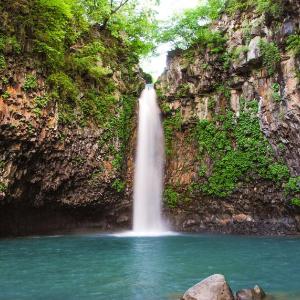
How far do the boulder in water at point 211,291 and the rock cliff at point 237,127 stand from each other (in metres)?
12.4

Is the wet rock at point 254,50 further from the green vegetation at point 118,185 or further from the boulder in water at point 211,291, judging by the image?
the boulder in water at point 211,291

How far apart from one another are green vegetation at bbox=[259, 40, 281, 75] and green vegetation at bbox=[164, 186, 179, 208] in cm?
860

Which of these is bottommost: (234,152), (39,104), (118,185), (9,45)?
(118,185)

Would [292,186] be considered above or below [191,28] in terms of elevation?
below

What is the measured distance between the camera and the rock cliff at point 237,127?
19.1m

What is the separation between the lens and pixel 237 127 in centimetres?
2134

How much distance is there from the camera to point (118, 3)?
25359mm

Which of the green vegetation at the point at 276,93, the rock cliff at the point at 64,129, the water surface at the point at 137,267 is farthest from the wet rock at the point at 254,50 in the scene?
the water surface at the point at 137,267

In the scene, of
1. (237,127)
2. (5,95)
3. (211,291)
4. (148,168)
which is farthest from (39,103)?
(211,291)

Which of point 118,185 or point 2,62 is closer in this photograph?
point 2,62

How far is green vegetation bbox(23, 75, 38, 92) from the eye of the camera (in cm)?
1773

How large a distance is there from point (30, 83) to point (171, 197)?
10.4 m

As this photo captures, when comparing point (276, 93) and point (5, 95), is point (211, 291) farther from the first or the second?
point (276, 93)

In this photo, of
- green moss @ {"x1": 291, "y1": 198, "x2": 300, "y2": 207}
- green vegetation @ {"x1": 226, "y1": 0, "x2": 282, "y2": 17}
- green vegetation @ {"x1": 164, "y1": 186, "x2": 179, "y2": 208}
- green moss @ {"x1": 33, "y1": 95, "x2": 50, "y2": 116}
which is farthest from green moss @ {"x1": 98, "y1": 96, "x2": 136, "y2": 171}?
green moss @ {"x1": 291, "y1": 198, "x2": 300, "y2": 207}
